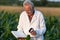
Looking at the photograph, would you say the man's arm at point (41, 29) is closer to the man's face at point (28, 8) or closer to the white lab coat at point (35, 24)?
the white lab coat at point (35, 24)

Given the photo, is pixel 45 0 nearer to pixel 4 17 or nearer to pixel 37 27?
pixel 4 17

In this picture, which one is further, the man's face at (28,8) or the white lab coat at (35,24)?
the white lab coat at (35,24)

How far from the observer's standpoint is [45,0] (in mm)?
19406

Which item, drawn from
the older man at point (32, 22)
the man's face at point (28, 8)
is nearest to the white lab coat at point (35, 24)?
the older man at point (32, 22)

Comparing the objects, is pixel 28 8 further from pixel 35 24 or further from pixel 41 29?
pixel 41 29

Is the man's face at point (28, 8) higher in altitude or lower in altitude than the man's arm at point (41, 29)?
higher

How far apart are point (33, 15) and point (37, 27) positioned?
8.6 inches

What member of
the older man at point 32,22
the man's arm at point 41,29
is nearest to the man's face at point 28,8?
the older man at point 32,22

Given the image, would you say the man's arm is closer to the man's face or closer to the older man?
the older man

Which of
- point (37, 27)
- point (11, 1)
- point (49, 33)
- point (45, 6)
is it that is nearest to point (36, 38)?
point (37, 27)

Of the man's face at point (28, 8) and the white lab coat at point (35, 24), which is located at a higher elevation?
the man's face at point (28, 8)

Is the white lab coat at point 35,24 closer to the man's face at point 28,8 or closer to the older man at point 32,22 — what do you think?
the older man at point 32,22

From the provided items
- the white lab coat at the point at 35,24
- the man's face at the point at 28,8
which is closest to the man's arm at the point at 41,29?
the white lab coat at the point at 35,24

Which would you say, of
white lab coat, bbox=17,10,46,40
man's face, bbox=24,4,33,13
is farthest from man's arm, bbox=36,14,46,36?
man's face, bbox=24,4,33,13
